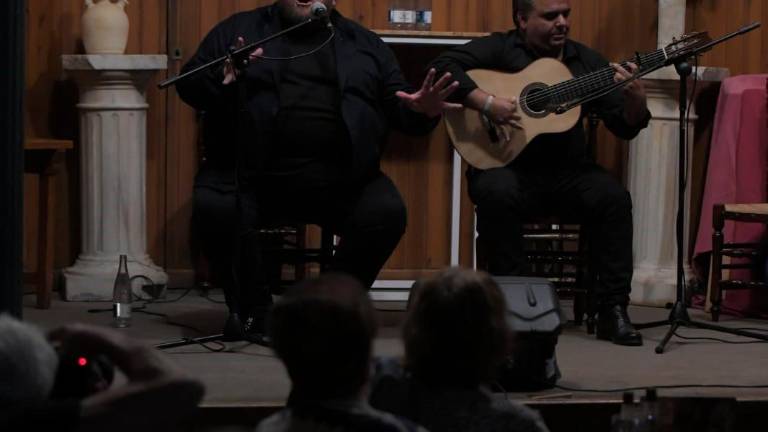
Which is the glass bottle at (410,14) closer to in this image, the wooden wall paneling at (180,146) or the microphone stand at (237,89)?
the wooden wall paneling at (180,146)

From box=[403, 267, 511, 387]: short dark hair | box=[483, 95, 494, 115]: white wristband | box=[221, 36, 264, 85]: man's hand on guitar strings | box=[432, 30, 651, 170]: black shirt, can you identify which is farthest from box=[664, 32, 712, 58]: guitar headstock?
box=[403, 267, 511, 387]: short dark hair

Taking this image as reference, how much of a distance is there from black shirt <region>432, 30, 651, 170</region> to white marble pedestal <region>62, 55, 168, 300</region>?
4.57ft

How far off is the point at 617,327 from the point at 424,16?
1832 mm

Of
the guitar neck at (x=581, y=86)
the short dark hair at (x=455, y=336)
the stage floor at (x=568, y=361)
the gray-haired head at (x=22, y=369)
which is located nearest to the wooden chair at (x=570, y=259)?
the stage floor at (x=568, y=361)

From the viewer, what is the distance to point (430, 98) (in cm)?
456

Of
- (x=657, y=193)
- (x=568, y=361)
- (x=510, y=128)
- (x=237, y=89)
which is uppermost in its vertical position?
(x=237, y=89)

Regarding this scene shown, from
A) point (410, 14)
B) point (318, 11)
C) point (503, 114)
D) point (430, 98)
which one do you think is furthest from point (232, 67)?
point (410, 14)

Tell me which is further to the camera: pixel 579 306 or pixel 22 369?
pixel 579 306

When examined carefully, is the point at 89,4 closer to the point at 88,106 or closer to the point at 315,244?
the point at 88,106

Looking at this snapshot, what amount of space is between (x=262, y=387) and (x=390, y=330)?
113 centimetres

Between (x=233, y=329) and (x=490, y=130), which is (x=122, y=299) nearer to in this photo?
(x=233, y=329)

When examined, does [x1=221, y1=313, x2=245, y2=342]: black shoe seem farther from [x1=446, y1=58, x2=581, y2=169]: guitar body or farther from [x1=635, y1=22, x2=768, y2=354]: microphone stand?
[x1=635, y1=22, x2=768, y2=354]: microphone stand

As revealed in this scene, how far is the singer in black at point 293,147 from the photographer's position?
4688mm

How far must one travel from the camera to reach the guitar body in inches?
194
